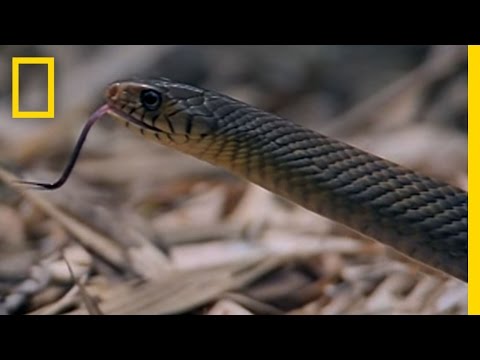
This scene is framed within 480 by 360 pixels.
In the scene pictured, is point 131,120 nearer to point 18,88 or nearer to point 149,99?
point 149,99

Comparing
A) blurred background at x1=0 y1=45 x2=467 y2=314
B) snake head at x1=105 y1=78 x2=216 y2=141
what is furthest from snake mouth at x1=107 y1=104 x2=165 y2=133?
blurred background at x1=0 y1=45 x2=467 y2=314

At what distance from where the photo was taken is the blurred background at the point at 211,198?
1944 mm

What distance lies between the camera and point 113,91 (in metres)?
1.82

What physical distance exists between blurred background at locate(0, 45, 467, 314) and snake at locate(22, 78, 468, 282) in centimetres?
17

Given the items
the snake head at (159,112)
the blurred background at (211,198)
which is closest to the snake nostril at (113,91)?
the snake head at (159,112)

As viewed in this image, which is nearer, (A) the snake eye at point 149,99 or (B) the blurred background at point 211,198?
(A) the snake eye at point 149,99

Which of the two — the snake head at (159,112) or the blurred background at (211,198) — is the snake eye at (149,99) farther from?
the blurred background at (211,198)

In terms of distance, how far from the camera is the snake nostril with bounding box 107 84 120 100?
1807mm

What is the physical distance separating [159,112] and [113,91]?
0.09m

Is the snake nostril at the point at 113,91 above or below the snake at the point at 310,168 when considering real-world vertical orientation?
above

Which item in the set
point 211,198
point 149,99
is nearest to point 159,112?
Result: point 149,99

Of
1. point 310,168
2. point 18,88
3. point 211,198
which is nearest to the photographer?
point 310,168
